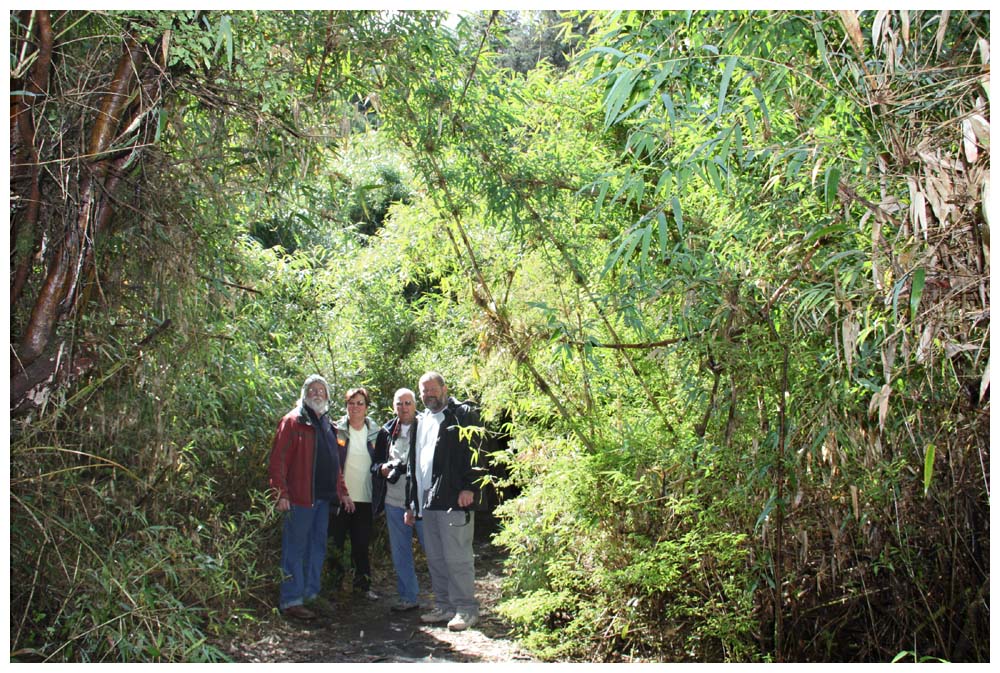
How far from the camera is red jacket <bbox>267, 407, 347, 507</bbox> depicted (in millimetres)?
4352

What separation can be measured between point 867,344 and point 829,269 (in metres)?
0.31

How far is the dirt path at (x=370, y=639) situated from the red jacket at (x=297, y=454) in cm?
56

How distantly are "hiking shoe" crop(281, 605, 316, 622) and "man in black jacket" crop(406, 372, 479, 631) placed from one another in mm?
513

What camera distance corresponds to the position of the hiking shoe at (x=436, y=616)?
14.0 ft

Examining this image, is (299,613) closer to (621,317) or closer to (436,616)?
(436,616)

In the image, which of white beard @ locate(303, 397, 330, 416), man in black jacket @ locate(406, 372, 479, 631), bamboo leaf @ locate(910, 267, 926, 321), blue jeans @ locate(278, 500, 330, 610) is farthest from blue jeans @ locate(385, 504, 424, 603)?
bamboo leaf @ locate(910, 267, 926, 321)

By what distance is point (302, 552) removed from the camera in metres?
4.43

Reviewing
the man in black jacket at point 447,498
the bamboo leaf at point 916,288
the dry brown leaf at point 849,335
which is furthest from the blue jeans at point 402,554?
the bamboo leaf at point 916,288

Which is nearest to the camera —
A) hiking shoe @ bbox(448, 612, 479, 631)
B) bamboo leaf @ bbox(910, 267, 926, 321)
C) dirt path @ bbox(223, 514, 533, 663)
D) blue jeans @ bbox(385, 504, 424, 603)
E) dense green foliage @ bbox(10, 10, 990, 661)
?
bamboo leaf @ bbox(910, 267, 926, 321)

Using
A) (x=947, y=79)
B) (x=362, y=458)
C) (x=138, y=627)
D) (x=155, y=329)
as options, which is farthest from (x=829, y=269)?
(x=362, y=458)

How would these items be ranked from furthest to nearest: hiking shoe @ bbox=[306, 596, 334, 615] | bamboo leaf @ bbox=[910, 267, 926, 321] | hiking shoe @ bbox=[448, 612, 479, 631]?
hiking shoe @ bbox=[306, 596, 334, 615] < hiking shoe @ bbox=[448, 612, 479, 631] < bamboo leaf @ bbox=[910, 267, 926, 321]

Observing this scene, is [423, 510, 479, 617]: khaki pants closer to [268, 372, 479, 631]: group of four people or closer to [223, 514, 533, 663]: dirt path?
[268, 372, 479, 631]: group of four people

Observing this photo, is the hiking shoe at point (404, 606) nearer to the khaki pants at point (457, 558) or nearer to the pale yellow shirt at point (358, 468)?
the khaki pants at point (457, 558)

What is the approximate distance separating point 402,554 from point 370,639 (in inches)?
23.9
